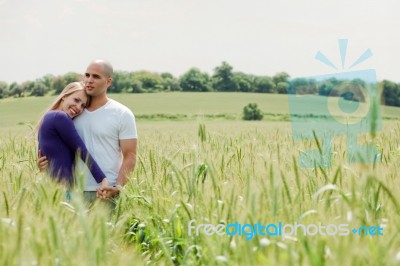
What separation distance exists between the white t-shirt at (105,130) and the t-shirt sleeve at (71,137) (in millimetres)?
120

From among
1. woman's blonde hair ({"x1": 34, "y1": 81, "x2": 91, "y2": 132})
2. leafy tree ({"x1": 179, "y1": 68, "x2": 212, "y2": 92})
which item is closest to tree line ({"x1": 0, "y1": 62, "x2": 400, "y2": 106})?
leafy tree ({"x1": 179, "y1": 68, "x2": 212, "y2": 92})

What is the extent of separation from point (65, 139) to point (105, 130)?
28 cm

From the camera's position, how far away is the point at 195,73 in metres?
59.5

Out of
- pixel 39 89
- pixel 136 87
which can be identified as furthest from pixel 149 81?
pixel 39 89

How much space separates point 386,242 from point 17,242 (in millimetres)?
1056

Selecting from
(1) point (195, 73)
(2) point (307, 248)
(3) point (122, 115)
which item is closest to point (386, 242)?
(2) point (307, 248)

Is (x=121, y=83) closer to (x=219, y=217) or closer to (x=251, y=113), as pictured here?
(x=251, y=113)

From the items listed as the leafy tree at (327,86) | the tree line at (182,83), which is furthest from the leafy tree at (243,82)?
the leafy tree at (327,86)

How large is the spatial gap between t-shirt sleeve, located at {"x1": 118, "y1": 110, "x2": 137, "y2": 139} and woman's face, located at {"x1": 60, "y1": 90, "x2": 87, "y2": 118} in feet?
0.89

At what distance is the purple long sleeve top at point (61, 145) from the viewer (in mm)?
4012

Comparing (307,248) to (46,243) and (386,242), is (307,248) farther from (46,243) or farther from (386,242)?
(46,243)

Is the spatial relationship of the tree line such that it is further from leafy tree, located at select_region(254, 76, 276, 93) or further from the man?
the man

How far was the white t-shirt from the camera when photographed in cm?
419

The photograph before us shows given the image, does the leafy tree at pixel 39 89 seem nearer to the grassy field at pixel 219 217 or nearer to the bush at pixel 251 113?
the bush at pixel 251 113
